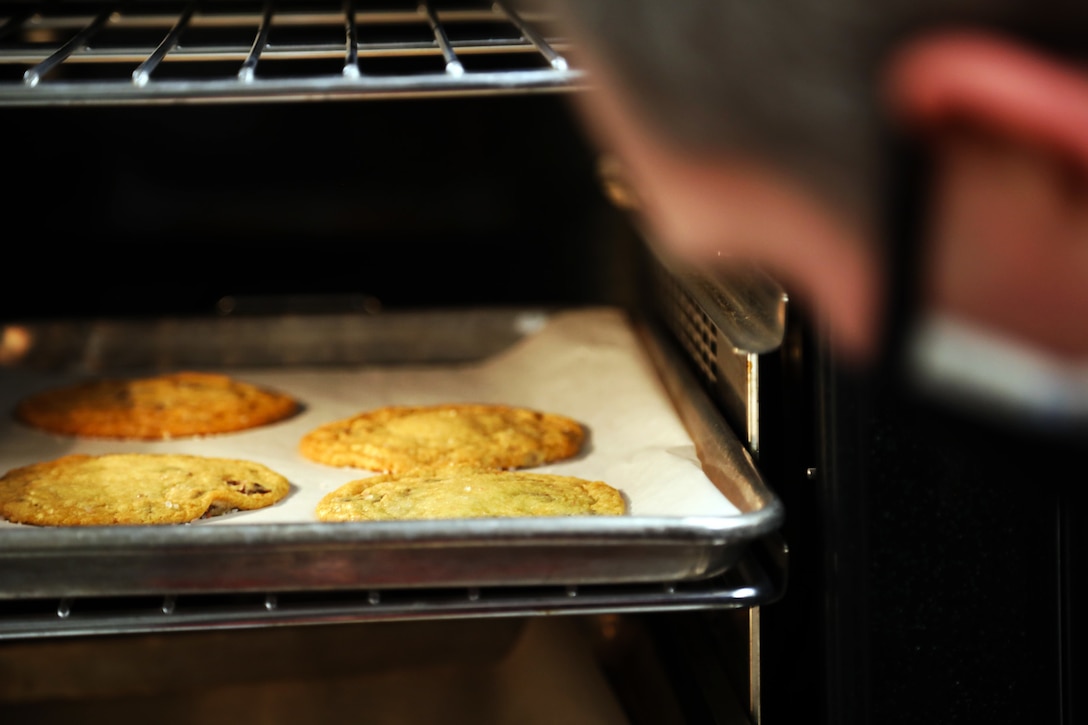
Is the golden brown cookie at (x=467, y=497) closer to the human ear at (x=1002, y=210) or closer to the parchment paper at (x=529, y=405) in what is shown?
the parchment paper at (x=529, y=405)

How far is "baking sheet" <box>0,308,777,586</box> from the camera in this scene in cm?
101

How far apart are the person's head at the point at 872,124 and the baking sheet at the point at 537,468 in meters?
0.70

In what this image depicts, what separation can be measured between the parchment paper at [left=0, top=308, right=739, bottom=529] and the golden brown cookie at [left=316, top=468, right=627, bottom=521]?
50 millimetres

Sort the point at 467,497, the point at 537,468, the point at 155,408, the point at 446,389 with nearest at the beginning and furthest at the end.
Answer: the point at 467,497 < the point at 537,468 < the point at 155,408 < the point at 446,389

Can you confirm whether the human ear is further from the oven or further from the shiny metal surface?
the shiny metal surface

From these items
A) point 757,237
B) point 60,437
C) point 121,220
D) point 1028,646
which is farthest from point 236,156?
point 757,237

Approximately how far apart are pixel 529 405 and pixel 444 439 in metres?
0.24

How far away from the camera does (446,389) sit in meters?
1.80

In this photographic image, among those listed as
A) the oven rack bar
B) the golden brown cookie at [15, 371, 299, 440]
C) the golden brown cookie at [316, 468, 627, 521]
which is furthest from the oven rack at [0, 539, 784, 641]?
the golden brown cookie at [15, 371, 299, 440]

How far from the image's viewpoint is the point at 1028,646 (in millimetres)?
1031

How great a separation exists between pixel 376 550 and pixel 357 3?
39.3 inches

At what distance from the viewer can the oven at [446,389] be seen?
40.0 inches

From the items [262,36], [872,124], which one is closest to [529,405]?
[262,36]

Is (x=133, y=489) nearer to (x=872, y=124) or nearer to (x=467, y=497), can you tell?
(x=467, y=497)
